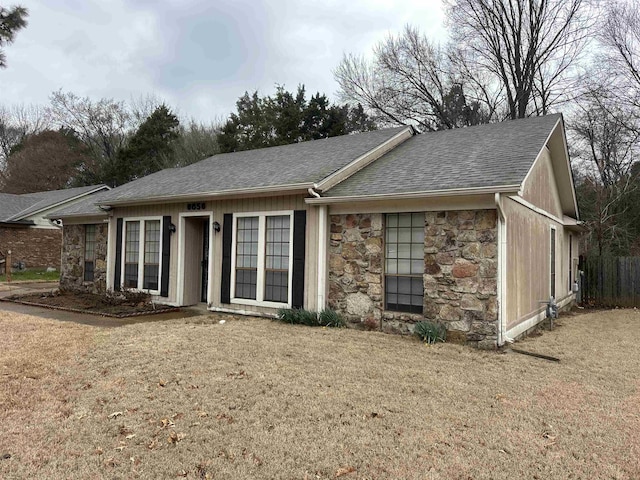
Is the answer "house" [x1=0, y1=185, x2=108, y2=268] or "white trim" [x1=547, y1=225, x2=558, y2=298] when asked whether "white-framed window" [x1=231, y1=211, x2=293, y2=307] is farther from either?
"house" [x1=0, y1=185, x2=108, y2=268]

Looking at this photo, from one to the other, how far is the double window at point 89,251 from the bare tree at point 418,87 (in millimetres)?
15705

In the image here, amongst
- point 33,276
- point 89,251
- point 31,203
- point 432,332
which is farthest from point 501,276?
point 31,203

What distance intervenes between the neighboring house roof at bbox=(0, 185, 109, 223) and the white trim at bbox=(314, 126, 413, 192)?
18584 millimetres

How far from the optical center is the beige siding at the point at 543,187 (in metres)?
8.21

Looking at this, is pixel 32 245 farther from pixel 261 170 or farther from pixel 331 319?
pixel 331 319

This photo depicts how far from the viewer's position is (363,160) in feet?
30.0

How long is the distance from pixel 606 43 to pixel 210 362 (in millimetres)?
20931

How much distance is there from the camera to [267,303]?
844cm

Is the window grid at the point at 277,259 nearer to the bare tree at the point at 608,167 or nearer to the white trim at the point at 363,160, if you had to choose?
the white trim at the point at 363,160

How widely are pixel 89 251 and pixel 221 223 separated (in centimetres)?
574

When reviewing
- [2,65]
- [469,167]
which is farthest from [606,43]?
[2,65]

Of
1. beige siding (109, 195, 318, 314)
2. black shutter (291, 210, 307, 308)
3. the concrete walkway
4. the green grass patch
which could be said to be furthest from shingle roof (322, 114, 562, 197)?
the green grass patch

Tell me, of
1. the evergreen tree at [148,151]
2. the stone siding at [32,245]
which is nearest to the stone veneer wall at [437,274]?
the stone siding at [32,245]

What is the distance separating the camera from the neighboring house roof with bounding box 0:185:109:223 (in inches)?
817
